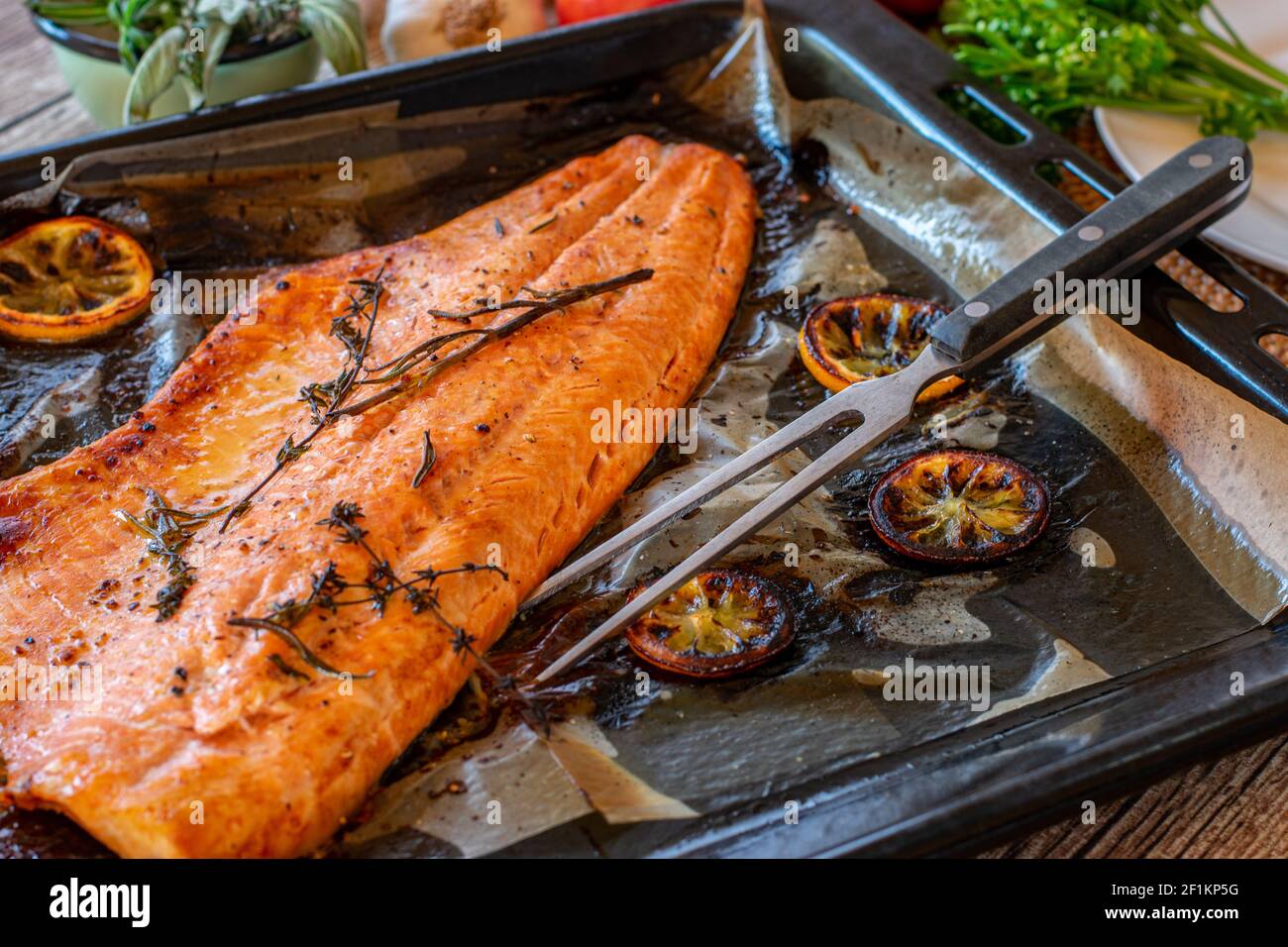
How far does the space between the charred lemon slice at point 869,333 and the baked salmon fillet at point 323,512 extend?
30 centimetres

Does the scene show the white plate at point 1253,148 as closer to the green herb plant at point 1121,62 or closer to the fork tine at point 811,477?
the green herb plant at point 1121,62

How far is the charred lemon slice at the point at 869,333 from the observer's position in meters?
3.65

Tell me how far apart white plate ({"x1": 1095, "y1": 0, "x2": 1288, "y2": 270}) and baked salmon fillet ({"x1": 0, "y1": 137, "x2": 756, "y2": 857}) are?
4.94ft

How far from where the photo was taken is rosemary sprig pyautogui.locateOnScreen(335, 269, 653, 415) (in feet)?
10.1

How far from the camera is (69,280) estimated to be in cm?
385

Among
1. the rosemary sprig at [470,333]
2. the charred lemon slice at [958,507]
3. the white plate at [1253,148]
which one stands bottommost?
the charred lemon slice at [958,507]

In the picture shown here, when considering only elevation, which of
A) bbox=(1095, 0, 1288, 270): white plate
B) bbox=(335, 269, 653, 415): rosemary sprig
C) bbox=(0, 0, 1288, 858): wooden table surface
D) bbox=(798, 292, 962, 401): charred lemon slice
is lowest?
bbox=(0, 0, 1288, 858): wooden table surface

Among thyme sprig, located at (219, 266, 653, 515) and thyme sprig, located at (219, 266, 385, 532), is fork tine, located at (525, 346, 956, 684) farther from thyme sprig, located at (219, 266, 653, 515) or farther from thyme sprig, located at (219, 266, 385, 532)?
thyme sprig, located at (219, 266, 385, 532)

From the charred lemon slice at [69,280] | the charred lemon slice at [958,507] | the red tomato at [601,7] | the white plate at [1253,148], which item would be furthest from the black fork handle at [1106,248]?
the charred lemon slice at [69,280]

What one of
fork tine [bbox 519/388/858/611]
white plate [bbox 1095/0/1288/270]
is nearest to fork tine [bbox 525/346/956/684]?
fork tine [bbox 519/388/858/611]

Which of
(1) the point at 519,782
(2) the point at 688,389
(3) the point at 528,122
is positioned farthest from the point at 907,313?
(1) the point at 519,782

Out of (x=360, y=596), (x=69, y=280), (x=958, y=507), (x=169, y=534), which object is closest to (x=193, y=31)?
(x=69, y=280)
